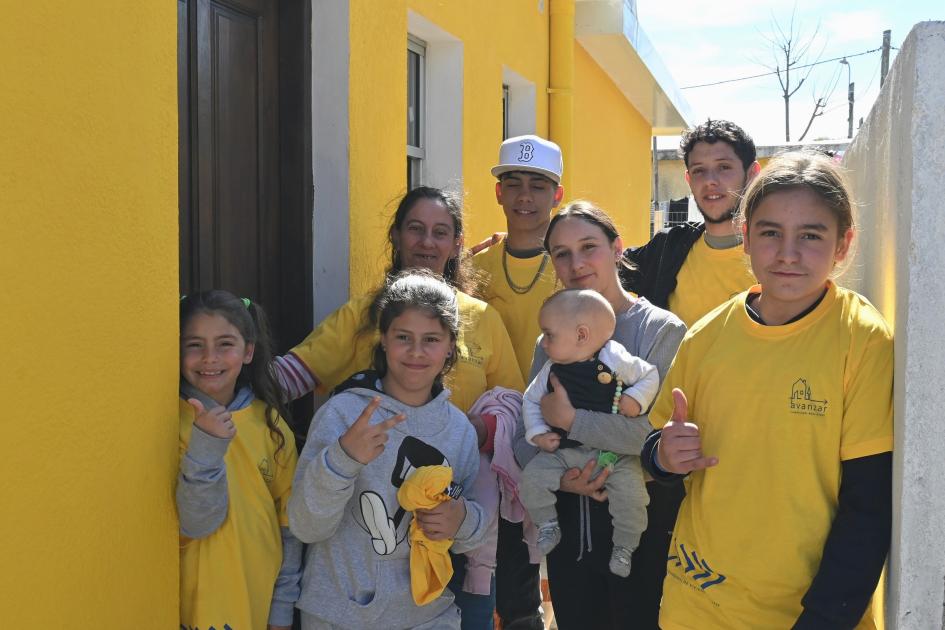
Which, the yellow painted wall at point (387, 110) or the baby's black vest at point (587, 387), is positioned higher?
the yellow painted wall at point (387, 110)

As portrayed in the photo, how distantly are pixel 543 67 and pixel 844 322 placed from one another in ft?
20.2

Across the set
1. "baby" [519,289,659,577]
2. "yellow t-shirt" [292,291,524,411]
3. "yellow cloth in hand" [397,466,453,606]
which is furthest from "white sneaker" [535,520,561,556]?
"yellow t-shirt" [292,291,524,411]

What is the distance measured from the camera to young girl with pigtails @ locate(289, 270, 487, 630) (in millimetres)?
2615

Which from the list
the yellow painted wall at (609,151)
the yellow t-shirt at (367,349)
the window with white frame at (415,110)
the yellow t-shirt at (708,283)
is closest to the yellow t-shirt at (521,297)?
the yellow t-shirt at (367,349)

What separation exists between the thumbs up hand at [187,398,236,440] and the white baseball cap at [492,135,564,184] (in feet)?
6.46

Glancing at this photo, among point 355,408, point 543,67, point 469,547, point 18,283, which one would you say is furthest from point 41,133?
point 543,67

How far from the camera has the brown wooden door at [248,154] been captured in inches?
136

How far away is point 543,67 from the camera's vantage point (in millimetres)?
7914

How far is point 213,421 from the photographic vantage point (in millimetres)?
2480

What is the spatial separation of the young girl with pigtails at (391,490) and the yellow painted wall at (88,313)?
41cm

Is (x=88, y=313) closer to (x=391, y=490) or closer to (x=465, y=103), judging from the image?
(x=391, y=490)

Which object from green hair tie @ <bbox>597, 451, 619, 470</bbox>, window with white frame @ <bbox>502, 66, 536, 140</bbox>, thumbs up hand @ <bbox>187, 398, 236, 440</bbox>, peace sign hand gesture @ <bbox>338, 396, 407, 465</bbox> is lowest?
green hair tie @ <bbox>597, 451, 619, 470</bbox>

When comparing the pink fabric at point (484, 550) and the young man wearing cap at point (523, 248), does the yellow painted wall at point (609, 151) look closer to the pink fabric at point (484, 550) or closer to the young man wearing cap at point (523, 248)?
the young man wearing cap at point (523, 248)

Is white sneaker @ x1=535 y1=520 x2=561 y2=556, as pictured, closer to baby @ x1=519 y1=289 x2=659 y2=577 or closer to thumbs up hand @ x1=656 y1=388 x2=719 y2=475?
baby @ x1=519 y1=289 x2=659 y2=577
